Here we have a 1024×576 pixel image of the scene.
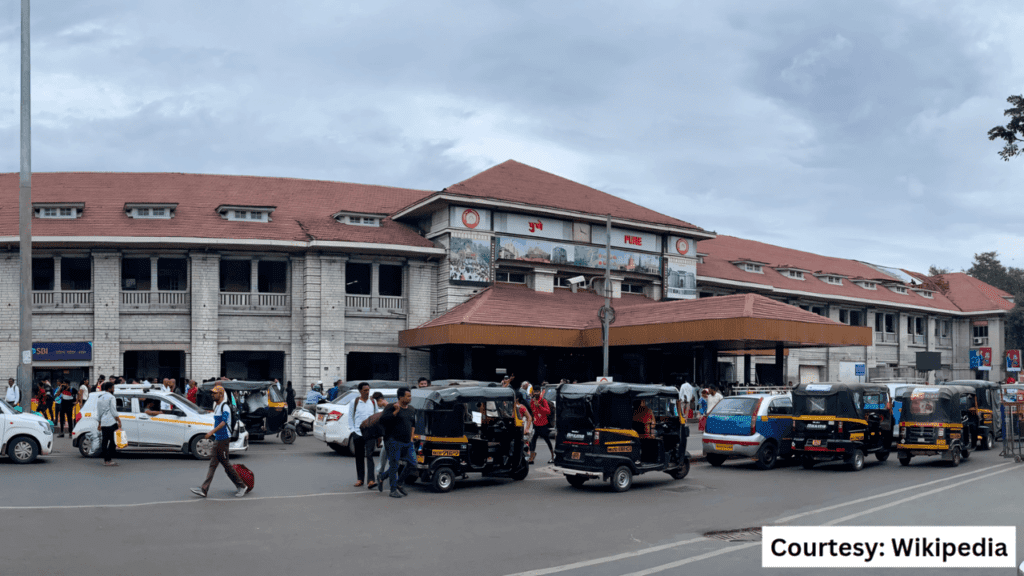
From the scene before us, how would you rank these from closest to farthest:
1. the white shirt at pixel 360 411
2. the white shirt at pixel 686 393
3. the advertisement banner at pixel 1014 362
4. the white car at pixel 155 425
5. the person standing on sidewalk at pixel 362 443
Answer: the person standing on sidewalk at pixel 362 443 < the white shirt at pixel 360 411 < the white car at pixel 155 425 < the white shirt at pixel 686 393 < the advertisement banner at pixel 1014 362

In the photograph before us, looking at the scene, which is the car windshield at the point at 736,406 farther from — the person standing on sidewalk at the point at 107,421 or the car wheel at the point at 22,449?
the car wheel at the point at 22,449

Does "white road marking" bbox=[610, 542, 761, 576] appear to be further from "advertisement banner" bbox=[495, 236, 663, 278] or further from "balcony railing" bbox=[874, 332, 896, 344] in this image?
"balcony railing" bbox=[874, 332, 896, 344]

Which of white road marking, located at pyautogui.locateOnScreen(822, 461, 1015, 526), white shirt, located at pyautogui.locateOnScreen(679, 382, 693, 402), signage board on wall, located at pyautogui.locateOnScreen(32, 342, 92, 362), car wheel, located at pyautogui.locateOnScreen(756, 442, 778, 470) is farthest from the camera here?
signage board on wall, located at pyautogui.locateOnScreen(32, 342, 92, 362)

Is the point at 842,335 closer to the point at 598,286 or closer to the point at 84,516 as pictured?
the point at 598,286

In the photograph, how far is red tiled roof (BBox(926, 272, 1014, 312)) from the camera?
6569 centimetres

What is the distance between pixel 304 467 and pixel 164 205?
21.8 m

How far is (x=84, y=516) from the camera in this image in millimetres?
A: 12211

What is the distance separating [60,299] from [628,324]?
23.0m

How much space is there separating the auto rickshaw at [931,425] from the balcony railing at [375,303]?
2322 cm

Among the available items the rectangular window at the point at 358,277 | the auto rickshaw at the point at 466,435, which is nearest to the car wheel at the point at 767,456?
the auto rickshaw at the point at 466,435

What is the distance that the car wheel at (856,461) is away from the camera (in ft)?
→ 62.7

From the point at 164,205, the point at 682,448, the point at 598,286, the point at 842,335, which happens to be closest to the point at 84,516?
the point at 682,448

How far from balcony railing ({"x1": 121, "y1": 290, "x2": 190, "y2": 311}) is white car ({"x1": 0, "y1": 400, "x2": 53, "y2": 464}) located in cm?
1838

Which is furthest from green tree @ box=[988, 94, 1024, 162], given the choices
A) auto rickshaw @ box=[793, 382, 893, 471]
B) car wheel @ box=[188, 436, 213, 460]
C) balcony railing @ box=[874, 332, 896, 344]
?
balcony railing @ box=[874, 332, 896, 344]
